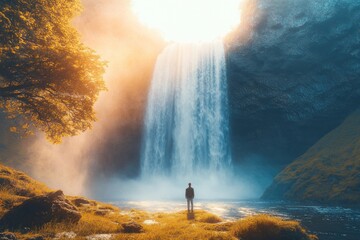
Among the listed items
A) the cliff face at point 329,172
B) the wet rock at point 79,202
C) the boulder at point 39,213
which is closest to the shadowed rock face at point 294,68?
the cliff face at point 329,172

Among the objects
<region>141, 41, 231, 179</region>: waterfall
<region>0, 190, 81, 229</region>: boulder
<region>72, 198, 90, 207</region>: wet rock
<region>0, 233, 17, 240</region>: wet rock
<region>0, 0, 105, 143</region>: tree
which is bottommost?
<region>0, 233, 17, 240</region>: wet rock

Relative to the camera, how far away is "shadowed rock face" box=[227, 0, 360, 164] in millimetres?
57344

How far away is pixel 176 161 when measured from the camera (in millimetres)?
64562

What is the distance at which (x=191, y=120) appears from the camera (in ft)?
211

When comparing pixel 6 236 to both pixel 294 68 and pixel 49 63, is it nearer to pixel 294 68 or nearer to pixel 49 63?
pixel 49 63

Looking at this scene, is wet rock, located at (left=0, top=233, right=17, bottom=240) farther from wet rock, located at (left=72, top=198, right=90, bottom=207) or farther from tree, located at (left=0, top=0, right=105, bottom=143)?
wet rock, located at (left=72, top=198, right=90, bottom=207)

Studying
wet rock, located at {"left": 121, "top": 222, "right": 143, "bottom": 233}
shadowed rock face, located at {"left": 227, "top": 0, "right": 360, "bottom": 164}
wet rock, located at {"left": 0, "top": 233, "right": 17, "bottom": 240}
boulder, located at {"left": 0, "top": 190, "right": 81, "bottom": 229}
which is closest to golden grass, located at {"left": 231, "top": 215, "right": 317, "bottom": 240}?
wet rock, located at {"left": 121, "top": 222, "right": 143, "bottom": 233}

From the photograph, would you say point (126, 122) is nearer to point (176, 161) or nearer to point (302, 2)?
point (176, 161)

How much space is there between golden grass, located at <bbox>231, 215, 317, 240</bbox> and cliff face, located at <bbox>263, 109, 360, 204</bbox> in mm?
35772

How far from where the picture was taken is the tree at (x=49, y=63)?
12.5m

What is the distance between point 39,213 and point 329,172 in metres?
50.8

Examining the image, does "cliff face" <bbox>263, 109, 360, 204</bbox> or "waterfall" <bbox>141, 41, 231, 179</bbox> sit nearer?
"cliff face" <bbox>263, 109, 360, 204</bbox>

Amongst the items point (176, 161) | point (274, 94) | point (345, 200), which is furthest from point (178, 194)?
point (345, 200)

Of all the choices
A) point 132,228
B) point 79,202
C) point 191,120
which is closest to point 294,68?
point 191,120
